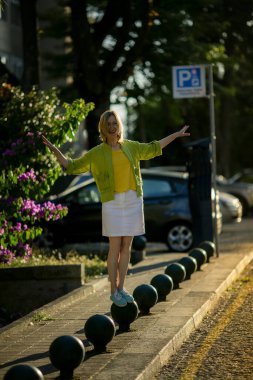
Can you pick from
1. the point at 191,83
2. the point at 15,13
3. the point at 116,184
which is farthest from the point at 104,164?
A: the point at 15,13

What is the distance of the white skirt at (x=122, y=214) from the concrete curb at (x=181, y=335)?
996mm

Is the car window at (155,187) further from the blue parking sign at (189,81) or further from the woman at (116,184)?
the woman at (116,184)

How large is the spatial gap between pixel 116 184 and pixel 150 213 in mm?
10861

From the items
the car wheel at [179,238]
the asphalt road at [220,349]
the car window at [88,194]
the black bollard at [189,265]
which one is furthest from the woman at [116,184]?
the car wheel at [179,238]

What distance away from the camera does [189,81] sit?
17.0 metres

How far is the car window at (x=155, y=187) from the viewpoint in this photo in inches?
809

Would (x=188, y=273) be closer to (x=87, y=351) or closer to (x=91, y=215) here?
(x=87, y=351)

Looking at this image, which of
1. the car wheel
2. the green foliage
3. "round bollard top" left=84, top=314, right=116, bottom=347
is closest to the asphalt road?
"round bollard top" left=84, top=314, right=116, bottom=347

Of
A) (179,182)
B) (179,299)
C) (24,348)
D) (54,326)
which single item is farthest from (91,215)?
(24,348)

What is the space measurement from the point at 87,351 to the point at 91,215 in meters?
11.9

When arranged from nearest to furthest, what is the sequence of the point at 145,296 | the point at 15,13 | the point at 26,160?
the point at 145,296
the point at 26,160
the point at 15,13

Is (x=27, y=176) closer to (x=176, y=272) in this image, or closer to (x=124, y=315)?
(x=176, y=272)

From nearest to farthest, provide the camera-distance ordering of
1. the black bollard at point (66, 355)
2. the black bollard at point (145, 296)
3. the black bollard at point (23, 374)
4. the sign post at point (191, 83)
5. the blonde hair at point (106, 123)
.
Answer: the black bollard at point (23, 374) < the black bollard at point (66, 355) < the blonde hair at point (106, 123) < the black bollard at point (145, 296) < the sign post at point (191, 83)

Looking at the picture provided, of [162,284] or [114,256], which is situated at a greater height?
[114,256]
